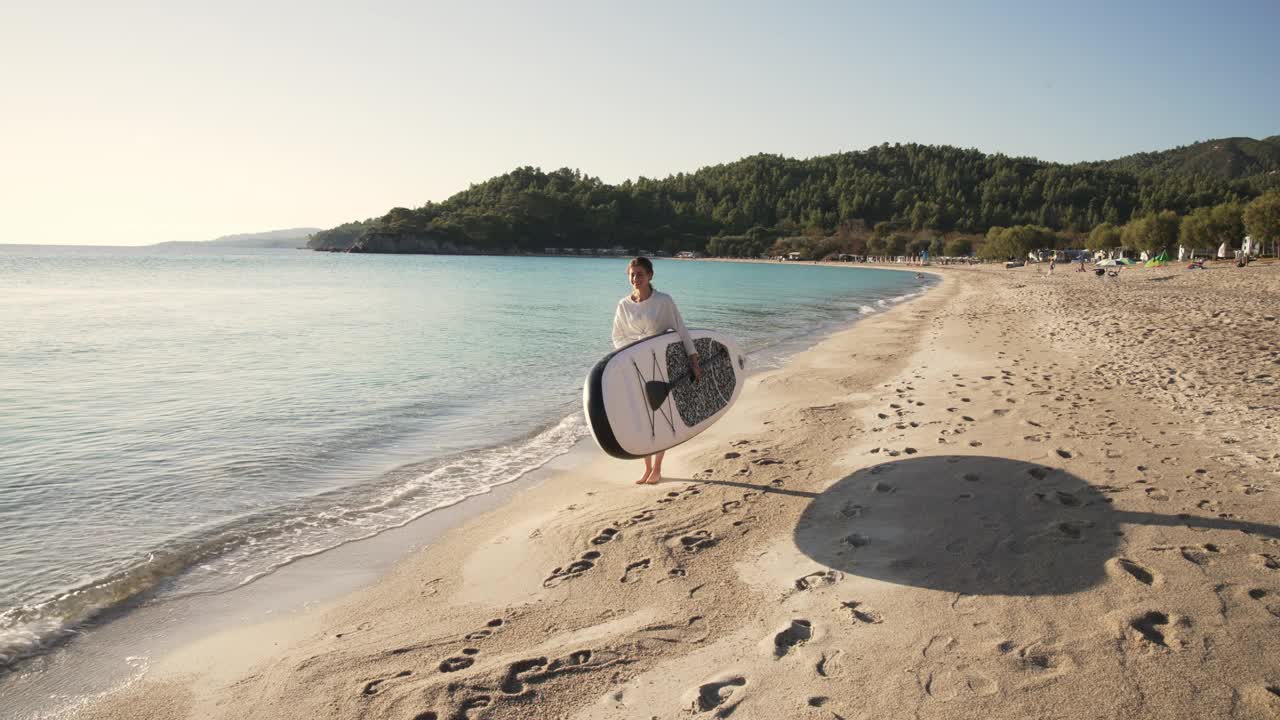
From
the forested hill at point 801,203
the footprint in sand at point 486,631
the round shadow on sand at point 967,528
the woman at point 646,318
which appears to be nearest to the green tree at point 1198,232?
the round shadow on sand at point 967,528

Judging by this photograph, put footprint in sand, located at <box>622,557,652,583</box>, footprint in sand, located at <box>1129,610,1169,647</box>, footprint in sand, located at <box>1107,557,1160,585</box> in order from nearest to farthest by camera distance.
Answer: footprint in sand, located at <box>1129,610,1169,647</box>
footprint in sand, located at <box>1107,557,1160,585</box>
footprint in sand, located at <box>622,557,652,583</box>

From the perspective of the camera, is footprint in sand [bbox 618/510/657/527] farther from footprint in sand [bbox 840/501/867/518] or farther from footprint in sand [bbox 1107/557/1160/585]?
footprint in sand [bbox 1107/557/1160/585]

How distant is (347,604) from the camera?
14.4 ft

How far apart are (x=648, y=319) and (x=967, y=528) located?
297 cm

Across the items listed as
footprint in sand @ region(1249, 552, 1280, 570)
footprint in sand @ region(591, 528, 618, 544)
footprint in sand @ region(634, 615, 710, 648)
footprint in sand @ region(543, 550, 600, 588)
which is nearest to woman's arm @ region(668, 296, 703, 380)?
footprint in sand @ region(591, 528, 618, 544)

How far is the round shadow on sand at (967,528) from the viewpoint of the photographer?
3770 millimetres

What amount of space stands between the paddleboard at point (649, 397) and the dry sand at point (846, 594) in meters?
0.44

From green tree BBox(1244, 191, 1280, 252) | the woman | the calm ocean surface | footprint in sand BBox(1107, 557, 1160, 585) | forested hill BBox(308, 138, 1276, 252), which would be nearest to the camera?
footprint in sand BBox(1107, 557, 1160, 585)

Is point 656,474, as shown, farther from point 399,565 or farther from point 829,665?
point 829,665

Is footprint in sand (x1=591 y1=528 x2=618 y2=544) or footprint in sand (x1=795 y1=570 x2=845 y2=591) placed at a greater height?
footprint in sand (x1=795 y1=570 x2=845 y2=591)

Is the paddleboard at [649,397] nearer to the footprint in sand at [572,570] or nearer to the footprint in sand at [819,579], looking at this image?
the footprint in sand at [572,570]

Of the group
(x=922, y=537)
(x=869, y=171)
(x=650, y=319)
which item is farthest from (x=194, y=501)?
(x=869, y=171)

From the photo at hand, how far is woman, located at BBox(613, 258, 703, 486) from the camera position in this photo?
5930mm

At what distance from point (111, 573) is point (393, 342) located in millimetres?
13695
